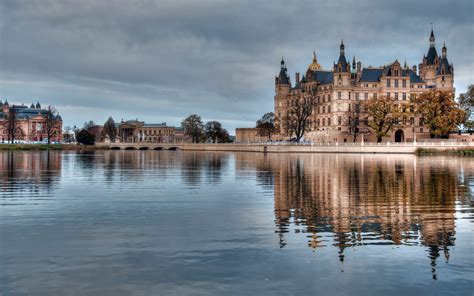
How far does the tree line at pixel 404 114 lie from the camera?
338 ft

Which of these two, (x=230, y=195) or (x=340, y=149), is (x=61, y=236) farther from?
(x=340, y=149)

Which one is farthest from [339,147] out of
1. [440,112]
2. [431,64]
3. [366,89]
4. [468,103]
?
[431,64]

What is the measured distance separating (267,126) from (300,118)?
21071mm

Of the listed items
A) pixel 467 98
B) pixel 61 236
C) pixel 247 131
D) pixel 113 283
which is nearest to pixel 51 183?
pixel 61 236

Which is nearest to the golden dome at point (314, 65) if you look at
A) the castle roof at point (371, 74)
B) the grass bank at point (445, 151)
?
the castle roof at point (371, 74)

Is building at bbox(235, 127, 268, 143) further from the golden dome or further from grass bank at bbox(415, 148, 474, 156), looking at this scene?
grass bank at bbox(415, 148, 474, 156)

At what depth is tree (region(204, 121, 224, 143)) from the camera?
179 meters

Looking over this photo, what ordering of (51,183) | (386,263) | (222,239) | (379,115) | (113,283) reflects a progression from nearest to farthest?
(113,283), (386,263), (222,239), (51,183), (379,115)

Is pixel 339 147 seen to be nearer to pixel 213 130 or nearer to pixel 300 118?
pixel 300 118

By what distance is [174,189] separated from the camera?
28.0 meters

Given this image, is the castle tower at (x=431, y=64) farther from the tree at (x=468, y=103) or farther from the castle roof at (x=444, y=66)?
the tree at (x=468, y=103)

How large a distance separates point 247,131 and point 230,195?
149760mm

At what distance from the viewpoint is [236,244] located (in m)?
13.8

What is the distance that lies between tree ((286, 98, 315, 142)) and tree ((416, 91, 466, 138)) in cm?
3538
